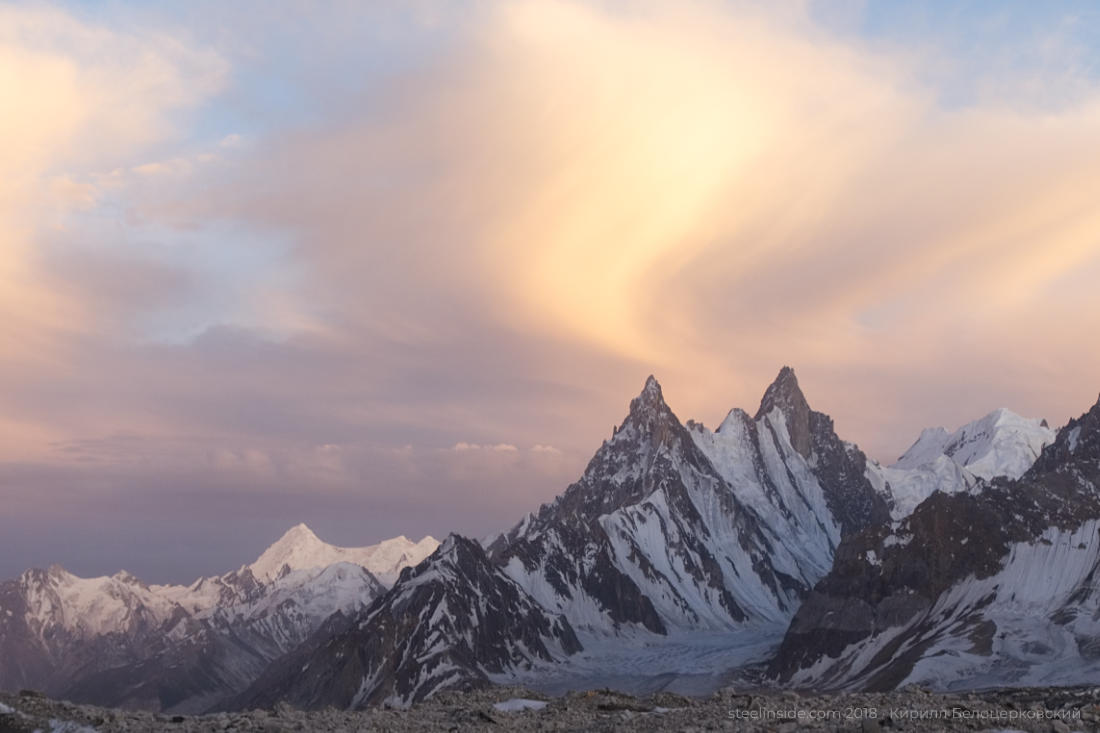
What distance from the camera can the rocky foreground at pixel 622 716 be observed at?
169ft

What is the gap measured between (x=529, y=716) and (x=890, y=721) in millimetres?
20763

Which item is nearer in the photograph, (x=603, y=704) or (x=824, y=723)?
(x=824, y=723)

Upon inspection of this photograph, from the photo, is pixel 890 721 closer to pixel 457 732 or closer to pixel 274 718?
pixel 457 732

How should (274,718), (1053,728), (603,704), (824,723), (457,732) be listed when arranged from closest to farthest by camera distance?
(1053,728)
(824,723)
(457,732)
(274,718)
(603,704)

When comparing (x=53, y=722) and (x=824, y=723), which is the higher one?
(x=53, y=722)

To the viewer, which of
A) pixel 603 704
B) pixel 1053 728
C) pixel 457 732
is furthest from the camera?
pixel 603 704

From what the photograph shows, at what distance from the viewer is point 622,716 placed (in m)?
60.9

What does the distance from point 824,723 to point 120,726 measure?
32.8m

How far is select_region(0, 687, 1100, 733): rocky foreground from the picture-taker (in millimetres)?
51438

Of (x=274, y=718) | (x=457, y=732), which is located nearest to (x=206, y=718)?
(x=274, y=718)

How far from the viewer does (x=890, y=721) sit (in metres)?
50.4

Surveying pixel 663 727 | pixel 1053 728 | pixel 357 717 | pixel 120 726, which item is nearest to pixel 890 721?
pixel 1053 728

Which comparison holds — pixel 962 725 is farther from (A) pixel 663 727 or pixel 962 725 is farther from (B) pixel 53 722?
(B) pixel 53 722

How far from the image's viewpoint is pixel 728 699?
230 feet
